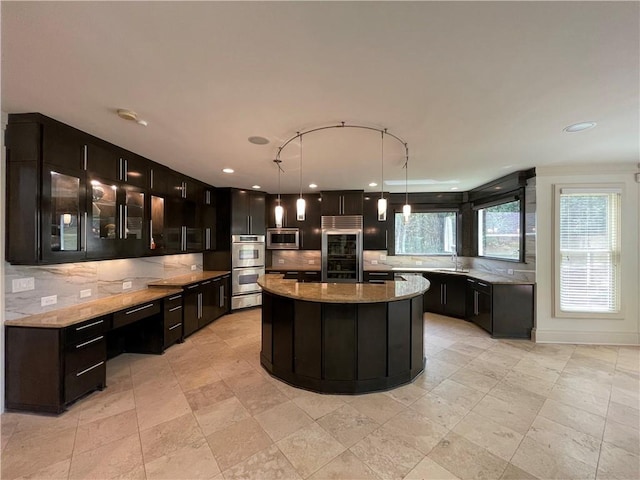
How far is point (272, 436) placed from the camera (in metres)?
2.09

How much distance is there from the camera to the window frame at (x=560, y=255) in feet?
12.6

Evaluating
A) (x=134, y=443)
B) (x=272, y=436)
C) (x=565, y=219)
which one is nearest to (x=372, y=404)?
(x=272, y=436)

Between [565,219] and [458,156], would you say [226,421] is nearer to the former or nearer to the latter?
[458,156]

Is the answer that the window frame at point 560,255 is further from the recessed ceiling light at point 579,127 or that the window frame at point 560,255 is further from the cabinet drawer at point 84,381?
the cabinet drawer at point 84,381

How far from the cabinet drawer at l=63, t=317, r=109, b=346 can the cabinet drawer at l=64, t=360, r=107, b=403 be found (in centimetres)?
29

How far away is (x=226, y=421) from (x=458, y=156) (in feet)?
12.4

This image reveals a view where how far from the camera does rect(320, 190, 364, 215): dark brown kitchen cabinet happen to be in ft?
18.5

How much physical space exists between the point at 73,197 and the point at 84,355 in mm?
1491

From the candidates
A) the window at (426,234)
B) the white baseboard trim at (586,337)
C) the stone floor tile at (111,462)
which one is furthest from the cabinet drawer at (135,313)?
the white baseboard trim at (586,337)

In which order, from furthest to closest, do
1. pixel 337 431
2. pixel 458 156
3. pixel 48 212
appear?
pixel 458 156 → pixel 48 212 → pixel 337 431

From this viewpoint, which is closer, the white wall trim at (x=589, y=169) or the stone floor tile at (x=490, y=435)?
the stone floor tile at (x=490, y=435)

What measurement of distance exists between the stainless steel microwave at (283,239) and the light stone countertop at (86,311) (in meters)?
2.59

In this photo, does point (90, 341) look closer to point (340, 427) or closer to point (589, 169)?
point (340, 427)

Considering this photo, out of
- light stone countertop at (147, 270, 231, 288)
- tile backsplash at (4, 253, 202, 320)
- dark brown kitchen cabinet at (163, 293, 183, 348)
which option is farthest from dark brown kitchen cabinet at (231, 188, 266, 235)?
dark brown kitchen cabinet at (163, 293, 183, 348)
